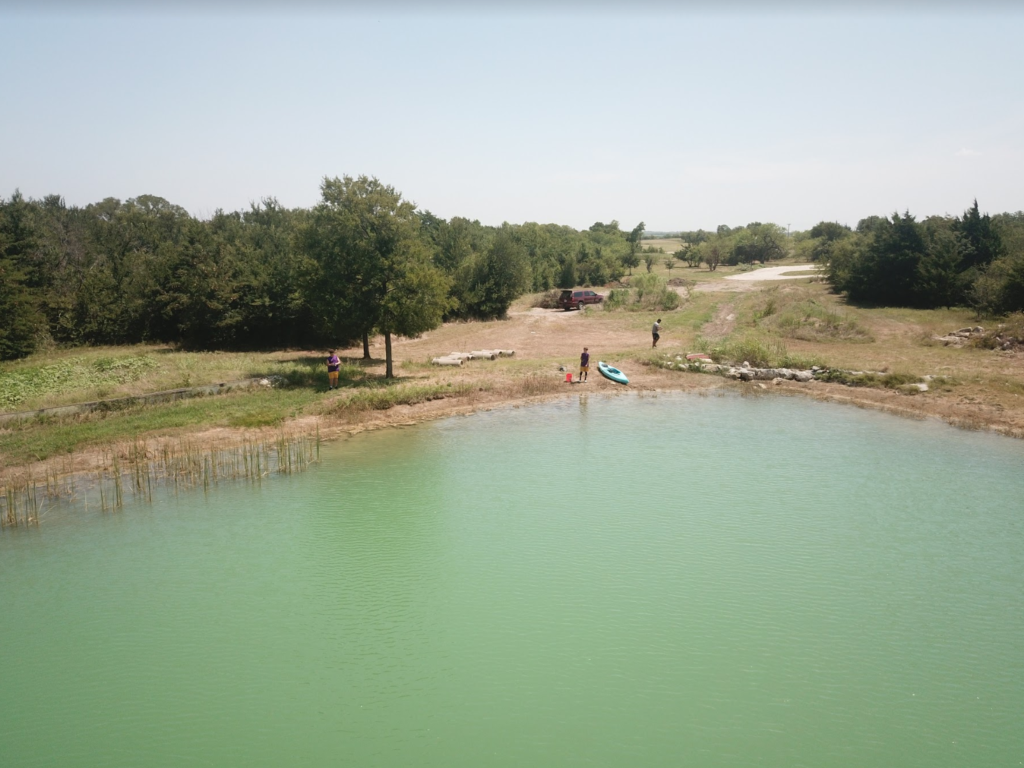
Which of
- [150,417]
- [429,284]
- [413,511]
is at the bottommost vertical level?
[413,511]

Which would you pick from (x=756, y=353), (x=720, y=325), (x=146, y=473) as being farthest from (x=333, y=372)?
(x=720, y=325)

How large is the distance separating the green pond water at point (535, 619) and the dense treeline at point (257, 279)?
31.4 feet

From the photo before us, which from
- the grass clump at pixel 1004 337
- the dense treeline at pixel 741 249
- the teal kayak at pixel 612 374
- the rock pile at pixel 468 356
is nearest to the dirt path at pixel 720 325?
the teal kayak at pixel 612 374

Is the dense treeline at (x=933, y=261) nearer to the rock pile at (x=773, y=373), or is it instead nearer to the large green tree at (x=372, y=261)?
the rock pile at (x=773, y=373)

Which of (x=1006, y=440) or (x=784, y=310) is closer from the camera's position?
(x=1006, y=440)

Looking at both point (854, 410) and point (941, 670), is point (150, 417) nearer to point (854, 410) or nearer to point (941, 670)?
point (941, 670)

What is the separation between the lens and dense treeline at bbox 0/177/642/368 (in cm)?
2559

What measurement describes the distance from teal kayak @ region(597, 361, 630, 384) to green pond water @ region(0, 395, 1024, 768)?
9255mm

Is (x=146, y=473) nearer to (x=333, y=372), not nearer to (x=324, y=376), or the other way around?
(x=333, y=372)

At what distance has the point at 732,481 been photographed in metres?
16.9

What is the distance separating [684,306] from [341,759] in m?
42.3

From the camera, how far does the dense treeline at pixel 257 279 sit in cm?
2559

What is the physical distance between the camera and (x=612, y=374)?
27.5 m

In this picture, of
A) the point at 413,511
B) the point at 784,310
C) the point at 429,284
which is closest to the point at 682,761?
the point at 413,511
